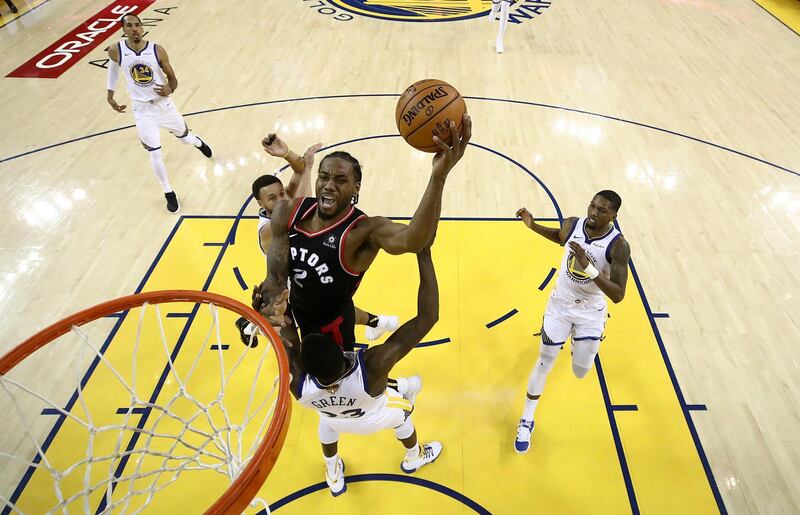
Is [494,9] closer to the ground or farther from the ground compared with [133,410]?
farther from the ground

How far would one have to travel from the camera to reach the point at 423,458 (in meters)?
3.46

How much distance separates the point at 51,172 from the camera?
256 inches

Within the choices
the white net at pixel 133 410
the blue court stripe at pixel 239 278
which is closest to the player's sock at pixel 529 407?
the white net at pixel 133 410

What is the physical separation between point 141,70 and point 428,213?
4.80m

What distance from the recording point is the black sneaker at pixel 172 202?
573cm

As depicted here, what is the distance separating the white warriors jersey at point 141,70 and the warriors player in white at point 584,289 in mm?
4430

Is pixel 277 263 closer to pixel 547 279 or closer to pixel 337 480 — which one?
pixel 337 480

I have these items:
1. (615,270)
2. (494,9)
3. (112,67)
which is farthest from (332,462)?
(494,9)

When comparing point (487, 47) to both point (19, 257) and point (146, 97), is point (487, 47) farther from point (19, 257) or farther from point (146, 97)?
point (19, 257)

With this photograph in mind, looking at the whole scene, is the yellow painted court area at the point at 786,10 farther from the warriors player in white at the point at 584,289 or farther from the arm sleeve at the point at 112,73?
the arm sleeve at the point at 112,73

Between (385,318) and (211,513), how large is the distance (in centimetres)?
262

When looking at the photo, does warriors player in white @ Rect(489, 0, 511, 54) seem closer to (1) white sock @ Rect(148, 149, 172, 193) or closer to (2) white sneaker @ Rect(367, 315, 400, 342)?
(1) white sock @ Rect(148, 149, 172, 193)

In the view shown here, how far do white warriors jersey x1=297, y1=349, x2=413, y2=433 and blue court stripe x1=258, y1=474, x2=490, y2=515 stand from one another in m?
0.83

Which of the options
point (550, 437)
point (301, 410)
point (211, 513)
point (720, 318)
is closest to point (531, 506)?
point (550, 437)
